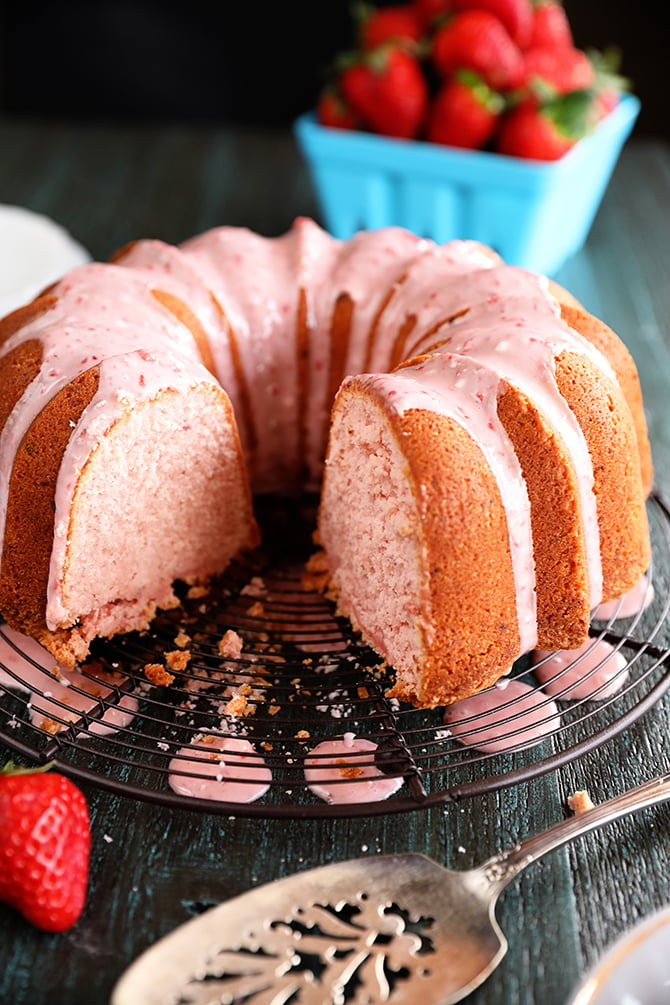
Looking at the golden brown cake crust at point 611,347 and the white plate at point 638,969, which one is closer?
the white plate at point 638,969

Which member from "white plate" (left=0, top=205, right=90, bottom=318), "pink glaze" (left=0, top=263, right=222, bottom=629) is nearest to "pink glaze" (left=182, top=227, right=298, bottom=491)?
"pink glaze" (left=0, top=263, right=222, bottom=629)

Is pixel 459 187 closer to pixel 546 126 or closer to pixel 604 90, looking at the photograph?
pixel 546 126

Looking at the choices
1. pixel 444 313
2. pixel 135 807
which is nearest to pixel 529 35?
pixel 444 313

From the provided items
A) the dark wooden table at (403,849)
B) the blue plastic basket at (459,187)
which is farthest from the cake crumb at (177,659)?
the blue plastic basket at (459,187)

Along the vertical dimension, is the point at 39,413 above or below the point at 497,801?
above

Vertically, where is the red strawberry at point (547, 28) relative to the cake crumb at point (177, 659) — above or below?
above

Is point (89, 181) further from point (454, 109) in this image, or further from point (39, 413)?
point (39, 413)

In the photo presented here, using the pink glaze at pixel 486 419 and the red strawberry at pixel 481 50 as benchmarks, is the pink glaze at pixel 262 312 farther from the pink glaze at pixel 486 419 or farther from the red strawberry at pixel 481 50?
the red strawberry at pixel 481 50
